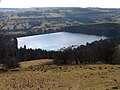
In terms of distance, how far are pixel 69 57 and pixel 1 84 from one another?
36213 mm

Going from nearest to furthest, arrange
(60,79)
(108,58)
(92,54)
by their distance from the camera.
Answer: (60,79) → (108,58) → (92,54)

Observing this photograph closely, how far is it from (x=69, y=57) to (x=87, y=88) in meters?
39.4

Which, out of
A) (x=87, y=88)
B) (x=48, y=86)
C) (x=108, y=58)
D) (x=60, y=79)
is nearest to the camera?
(x=87, y=88)

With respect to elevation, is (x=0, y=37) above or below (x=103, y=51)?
above

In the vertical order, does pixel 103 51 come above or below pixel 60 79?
below

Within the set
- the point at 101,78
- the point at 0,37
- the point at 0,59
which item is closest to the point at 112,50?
the point at 0,59

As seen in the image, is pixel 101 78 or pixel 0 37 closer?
pixel 101 78

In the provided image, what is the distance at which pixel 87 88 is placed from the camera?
17.4m

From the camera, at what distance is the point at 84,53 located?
6288 cm

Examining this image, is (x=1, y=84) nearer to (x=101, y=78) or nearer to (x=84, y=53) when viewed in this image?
(x=101, y=78)

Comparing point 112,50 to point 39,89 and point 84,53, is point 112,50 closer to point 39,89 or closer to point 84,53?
point 84,53

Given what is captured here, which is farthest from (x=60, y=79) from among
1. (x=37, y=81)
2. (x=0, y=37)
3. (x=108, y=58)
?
(x=108, y=58)

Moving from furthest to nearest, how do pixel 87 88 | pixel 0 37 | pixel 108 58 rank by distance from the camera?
pixel 108 58 → pixel 0 37 → pixel 87 88

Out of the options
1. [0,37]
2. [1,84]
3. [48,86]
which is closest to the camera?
[48,86]
